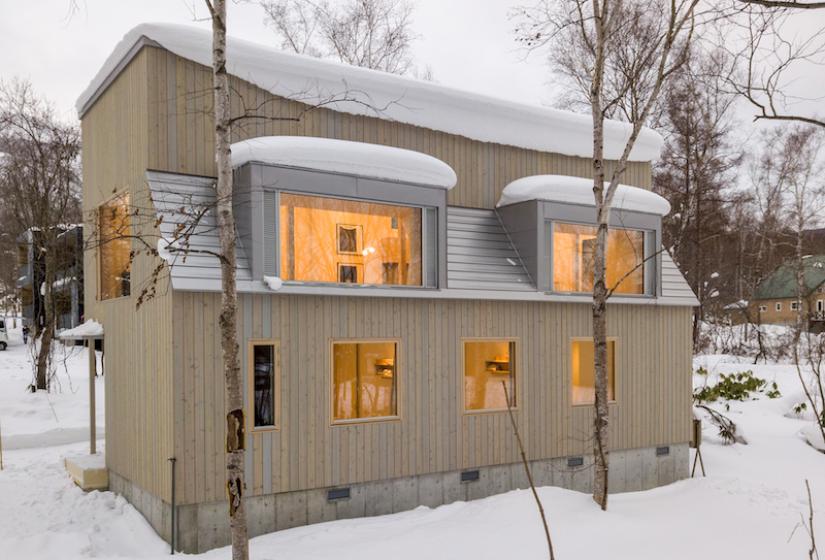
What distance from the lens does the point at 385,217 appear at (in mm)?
8797

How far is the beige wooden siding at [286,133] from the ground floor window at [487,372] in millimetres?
2322

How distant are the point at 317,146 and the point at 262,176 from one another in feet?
2.79

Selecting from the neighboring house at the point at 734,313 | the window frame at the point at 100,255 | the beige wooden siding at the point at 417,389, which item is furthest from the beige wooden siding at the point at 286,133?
the neighboring house at the point at 734,313

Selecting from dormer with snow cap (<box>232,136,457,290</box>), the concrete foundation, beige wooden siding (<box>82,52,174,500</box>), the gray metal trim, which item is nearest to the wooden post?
beige wooden siding (<box>82,52,174,500</box>)

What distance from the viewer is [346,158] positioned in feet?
27.2

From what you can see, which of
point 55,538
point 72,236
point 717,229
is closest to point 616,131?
point 55,538

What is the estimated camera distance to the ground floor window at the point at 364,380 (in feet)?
27.6

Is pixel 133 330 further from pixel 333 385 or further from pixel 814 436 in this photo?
pixel 814 436

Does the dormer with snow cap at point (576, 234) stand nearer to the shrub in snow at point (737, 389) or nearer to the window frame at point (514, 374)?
the window frame at point (514, 374)

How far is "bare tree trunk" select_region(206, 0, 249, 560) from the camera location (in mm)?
5465

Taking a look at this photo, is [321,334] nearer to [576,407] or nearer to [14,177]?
[576,407]

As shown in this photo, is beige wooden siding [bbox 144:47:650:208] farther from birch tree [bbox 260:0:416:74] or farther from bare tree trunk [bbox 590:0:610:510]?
birch tree [bbox 260:0:416:74]

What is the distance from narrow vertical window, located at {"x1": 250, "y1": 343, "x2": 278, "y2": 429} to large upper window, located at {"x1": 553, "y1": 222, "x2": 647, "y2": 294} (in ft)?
15.4

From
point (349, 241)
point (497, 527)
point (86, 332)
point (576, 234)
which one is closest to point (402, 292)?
point (349, 241)
